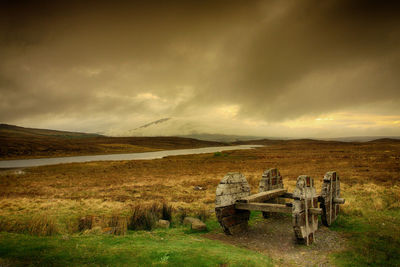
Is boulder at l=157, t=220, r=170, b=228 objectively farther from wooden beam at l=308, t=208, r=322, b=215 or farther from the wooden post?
wooden beam at l=308, t=208, r=322, b=215

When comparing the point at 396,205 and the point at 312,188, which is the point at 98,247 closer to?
the point at 312,188

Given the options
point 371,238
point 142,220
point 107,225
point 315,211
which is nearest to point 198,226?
point 142,220

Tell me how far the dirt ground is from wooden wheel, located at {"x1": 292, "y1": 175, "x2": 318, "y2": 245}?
1.29 feet

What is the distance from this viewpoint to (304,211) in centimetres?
710

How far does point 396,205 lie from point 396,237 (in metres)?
5.15

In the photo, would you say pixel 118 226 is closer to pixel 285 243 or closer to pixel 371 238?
pixel 285 243

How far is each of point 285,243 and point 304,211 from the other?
1411 millimetres

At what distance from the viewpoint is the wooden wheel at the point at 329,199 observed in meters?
8.92

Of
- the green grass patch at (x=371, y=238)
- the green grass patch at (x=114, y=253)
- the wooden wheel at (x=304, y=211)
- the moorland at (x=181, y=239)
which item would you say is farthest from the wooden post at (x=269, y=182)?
the green grass patch at (x=114, y=253)

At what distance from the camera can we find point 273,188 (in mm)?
10734

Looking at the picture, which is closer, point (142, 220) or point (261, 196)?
point (261, 196)

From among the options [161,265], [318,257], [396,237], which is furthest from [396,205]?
[161,265]

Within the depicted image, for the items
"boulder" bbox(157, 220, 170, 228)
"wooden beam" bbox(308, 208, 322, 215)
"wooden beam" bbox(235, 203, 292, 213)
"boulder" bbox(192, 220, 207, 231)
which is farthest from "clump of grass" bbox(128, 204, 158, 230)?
"wooden beam" bbox(308, 208, 322, 215)

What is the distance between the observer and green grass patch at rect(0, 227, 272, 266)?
5.24 m
